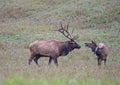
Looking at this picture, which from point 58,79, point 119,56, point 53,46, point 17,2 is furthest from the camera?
point 17,2

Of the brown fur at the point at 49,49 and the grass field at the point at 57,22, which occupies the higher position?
→ the brown fur at the point at 49,49

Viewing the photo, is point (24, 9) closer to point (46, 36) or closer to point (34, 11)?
point (34, 11)

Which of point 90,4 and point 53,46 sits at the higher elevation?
point 53,46

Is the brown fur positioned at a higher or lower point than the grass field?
higher

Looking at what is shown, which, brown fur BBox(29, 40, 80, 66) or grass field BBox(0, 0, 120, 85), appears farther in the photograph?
grass field BBox(0, 0, 120, 85)

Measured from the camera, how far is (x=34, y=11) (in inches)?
1702

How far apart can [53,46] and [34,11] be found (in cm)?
2636

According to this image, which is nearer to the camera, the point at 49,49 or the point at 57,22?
the point at 49,49

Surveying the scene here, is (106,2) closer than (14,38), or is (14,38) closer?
(14,38)

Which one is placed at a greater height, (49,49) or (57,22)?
(49,49)

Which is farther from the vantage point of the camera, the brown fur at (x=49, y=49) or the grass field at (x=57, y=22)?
the grass field at (x=57, y=22)

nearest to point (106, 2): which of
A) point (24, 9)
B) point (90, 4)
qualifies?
point (90, 4)

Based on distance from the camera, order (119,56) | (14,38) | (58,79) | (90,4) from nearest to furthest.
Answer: (58,79)
(119,56)
(14,38)
(90,4)

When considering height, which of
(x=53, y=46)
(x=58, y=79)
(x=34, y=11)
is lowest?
(x=34, y=11)
